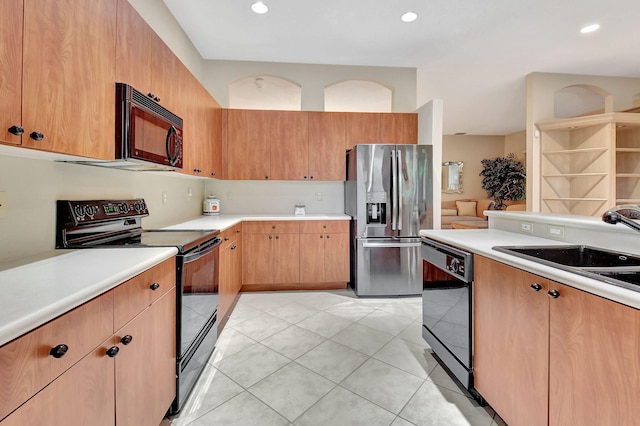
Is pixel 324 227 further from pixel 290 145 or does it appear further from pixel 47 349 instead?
pixel 47 349

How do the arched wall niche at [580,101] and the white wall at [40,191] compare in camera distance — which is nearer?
the white wall at [40,191]

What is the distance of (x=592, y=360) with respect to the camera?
953 mm

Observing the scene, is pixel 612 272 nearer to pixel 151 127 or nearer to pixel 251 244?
pixel 151 127

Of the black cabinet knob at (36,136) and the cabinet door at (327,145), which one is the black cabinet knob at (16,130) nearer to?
the black cabinet knob at (36,136)

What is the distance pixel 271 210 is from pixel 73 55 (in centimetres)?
300

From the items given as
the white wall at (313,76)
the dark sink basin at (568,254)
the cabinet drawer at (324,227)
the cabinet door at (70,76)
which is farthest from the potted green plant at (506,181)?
the cabinet door at (70,76)

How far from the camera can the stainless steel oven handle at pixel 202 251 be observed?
5.39 feet

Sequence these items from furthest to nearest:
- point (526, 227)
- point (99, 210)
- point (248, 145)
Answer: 1. point (248, 145)
2. point (526, 227)
3. point (99, 210)

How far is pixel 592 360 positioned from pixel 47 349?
5.16 feet

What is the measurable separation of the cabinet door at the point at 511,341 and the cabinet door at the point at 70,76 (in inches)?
76.8

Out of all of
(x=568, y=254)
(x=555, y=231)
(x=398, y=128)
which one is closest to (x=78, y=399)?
(x=568, y=254)

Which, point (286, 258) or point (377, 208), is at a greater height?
point (377, 208)

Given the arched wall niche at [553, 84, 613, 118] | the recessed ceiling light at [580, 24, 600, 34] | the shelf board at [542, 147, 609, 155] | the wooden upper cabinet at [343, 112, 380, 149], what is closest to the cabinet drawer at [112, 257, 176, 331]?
the wooden upper cabinet at [343, 112, 380, 149]

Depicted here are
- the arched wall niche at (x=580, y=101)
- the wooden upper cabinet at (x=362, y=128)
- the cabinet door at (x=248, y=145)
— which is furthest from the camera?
the arched wall niche at (x=580, y=101)
